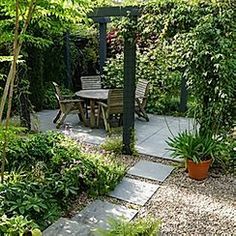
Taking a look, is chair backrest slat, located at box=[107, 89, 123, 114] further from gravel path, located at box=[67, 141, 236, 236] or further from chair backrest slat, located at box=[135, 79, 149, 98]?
gravel path, located at box=[67, 141, 236, 236]

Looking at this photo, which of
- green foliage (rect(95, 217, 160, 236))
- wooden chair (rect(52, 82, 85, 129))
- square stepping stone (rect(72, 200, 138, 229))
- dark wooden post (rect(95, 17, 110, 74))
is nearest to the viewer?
green foliage (rect(95, 217, 160, 236))

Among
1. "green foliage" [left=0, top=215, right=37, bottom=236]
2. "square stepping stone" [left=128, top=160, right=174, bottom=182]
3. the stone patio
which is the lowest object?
"square stepping stone" [left=128, top=160, right=174, bottom=182]

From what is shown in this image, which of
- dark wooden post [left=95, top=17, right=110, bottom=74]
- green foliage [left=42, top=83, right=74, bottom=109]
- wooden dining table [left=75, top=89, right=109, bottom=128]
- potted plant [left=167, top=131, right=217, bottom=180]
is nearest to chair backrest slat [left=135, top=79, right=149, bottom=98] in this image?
wooden dining table [left=75, top=89, right=109, bottom=128]

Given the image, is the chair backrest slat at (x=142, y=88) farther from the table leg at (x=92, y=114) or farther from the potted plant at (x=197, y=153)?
the potted plant at (x=197, y=153)

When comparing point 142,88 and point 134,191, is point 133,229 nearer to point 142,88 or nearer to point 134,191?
point 134,191

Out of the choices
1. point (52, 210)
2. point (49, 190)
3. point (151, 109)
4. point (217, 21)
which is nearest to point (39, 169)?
point (49, 190)

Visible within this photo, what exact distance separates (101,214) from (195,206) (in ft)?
3.40

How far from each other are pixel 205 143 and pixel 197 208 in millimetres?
1020

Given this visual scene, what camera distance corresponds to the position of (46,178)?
151 inches

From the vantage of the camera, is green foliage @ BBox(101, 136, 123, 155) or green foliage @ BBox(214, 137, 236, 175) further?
green foliage @ BBox(101, 136, 123, 155)

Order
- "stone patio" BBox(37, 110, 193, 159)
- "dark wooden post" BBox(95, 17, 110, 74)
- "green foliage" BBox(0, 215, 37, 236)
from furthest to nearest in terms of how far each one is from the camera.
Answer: "dark wooden post" BBox(95, 17, 110, 74) → "stone patio" BBox(37, 110, 193, 159) → "green foliage" BBox(0, 215, 37, 236)

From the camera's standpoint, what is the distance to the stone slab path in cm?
326

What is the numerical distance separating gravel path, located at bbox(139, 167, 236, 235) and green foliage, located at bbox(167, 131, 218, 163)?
29cm

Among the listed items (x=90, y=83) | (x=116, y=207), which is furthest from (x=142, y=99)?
(x=116, y=207)
